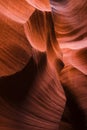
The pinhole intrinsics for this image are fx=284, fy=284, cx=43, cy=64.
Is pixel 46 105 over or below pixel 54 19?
below

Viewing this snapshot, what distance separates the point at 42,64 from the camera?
3.22ft

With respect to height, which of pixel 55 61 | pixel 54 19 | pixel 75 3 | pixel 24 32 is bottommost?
pixel 24 32

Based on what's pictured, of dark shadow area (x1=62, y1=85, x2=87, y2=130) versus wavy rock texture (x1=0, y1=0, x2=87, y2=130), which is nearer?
wavy rock texture (x1=0, y1=0, x2=87, y2=130)

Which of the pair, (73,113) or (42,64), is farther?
(73,113)

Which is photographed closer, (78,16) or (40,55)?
Answer: (40,55)

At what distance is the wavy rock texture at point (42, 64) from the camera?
0.82 metres

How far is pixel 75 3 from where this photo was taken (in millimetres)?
1242

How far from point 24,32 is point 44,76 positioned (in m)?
0.21

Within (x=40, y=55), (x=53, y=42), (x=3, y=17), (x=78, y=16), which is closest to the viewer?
(x=3, y=17)

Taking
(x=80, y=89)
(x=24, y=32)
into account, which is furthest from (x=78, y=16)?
(x=24, y=32)

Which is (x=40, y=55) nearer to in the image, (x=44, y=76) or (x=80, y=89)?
(x=44, y=76)

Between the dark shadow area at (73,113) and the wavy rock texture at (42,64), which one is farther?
the dark shadow area at (73,113)

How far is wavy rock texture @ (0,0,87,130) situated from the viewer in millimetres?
820

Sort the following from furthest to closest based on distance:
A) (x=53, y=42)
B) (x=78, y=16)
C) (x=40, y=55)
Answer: (x=78, y=16) → (x=53, y=42) → (x=40, y=55)
